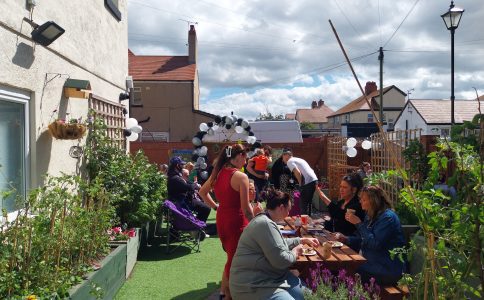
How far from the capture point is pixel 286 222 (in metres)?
5.75

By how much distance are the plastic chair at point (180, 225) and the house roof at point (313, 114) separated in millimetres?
73845

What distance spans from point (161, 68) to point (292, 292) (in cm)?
2749

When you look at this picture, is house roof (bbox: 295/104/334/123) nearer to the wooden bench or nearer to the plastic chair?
the plastic chair

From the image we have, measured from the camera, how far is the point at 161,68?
29688 millimetres

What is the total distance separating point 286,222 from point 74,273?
272cm

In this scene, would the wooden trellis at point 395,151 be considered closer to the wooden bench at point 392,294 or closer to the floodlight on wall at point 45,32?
the wooden bench at point 392,294

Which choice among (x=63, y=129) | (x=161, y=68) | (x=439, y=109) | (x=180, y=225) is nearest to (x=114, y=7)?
(x=63, y=129)

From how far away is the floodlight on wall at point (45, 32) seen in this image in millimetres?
4676

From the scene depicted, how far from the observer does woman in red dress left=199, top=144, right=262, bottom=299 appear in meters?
4.44

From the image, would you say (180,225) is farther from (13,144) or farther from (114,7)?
(114,7)

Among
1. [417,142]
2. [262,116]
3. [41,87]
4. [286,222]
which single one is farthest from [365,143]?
[262,116]

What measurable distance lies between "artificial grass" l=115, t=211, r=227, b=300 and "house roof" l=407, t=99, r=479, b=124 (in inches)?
1118

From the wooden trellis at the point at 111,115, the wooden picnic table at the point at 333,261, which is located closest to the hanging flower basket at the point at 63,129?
the wooden trellis at the point at 111,115

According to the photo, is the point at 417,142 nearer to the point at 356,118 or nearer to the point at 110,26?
the point at 110,26
